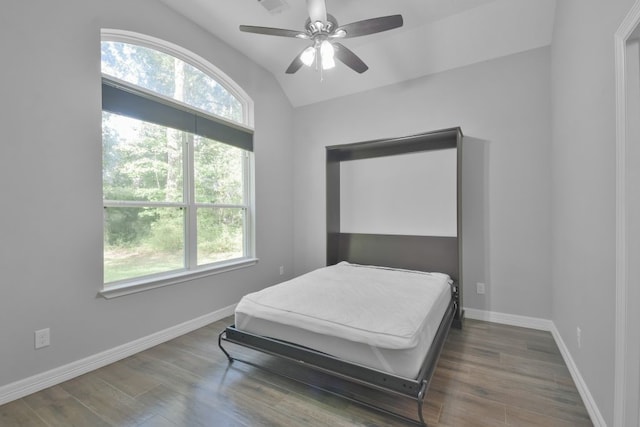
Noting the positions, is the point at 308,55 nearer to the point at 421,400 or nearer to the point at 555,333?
the point at 421,400

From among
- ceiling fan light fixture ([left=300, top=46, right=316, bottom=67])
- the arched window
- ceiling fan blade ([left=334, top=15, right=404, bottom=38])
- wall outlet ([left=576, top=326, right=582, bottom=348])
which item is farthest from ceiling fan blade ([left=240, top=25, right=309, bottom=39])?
wall outlet ([left=576, top=326, right=582, bottom=348])

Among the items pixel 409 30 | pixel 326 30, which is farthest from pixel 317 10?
pixel 409 30

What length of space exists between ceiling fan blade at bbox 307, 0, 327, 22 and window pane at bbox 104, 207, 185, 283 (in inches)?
85.8

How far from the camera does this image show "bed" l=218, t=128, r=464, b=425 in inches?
63.9

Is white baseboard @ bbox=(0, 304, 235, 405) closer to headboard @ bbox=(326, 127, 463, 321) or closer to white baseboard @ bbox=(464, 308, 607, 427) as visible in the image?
headboard @ bbox=(326, 127, 463, 321)

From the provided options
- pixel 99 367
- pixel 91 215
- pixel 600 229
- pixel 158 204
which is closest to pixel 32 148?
pixel 91 215

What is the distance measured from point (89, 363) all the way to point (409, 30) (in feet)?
14.2

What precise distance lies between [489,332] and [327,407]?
197cm

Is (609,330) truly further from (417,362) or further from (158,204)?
(158,204)

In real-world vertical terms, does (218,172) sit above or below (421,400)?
above

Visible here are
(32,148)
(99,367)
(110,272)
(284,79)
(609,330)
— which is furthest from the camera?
(284,79)

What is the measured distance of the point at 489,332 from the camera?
2.81 m

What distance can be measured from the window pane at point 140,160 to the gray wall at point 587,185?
3.27m

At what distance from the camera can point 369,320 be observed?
5.99ft
